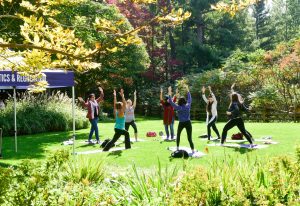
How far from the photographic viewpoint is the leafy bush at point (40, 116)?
18.8 metres

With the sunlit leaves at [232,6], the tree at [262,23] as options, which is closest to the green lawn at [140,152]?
the sunlit leaves at [232,6]

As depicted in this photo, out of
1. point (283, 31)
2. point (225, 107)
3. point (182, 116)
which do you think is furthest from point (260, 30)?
point (182, 116)

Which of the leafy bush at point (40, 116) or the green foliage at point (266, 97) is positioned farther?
the green foliage at point (266, 97)

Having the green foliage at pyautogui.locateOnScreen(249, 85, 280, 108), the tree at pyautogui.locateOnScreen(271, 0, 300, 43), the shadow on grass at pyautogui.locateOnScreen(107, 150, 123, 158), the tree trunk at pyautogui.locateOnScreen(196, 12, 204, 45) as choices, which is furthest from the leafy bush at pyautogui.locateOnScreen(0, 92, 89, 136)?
the tree at pyautogui.locateOnScreen(271, 0, 300, 43)

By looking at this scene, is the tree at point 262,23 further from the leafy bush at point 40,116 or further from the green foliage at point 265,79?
the leafy bush at point 40,116

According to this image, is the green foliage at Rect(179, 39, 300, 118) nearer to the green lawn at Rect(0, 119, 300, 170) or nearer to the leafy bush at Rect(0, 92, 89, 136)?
the green lawn at Rect(0, 119, 300, 170)

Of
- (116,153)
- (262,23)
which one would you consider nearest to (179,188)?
(116,153)

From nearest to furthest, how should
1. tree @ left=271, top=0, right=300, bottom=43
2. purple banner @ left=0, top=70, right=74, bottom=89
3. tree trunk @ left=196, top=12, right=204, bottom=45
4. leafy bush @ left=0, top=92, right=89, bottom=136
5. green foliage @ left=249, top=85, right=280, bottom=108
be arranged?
purple banner @ left=0, top=70, right=74, bottom=89 < leafy bush @ left=0, top=92, right=89, bottom=136 < green foliage @ left=249, top=85, right=280, bottom=108 < tree trunk @ left=196, top=12, right=204, bottom=45 < tree @ left=271, top=0, right=300, bottom=43

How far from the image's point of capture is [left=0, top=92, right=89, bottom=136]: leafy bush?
18812mm

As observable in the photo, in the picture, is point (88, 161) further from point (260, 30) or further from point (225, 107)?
point (260, 30)

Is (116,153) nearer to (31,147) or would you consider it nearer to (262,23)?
(31,147)

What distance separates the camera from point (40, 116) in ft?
65.6

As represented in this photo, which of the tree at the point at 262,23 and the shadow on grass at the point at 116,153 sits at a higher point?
the tree at the point at 262,23

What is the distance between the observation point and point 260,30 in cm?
5744
